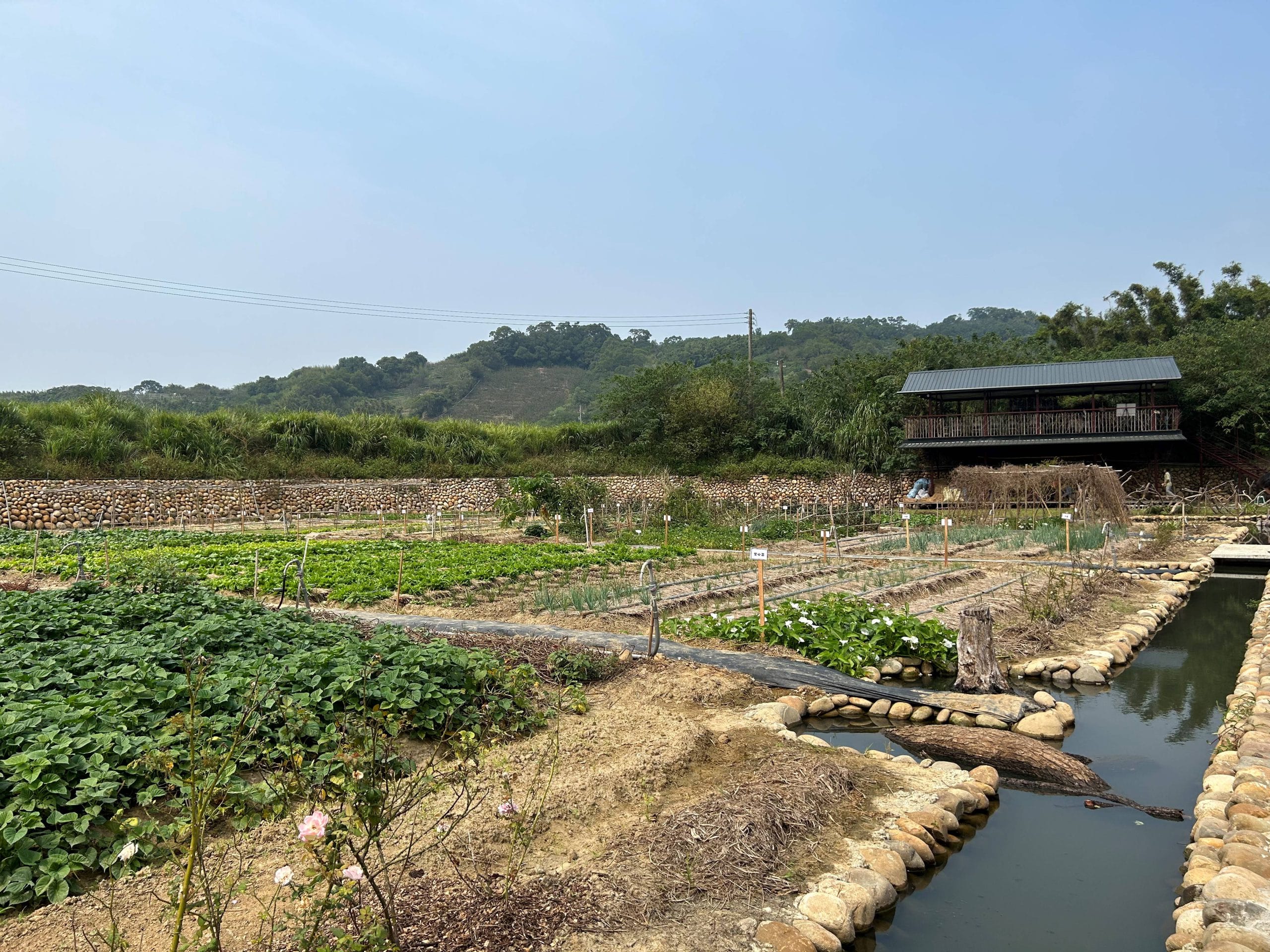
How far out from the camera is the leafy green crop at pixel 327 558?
480 inches

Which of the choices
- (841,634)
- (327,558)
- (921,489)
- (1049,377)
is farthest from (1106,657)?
(1049,377)

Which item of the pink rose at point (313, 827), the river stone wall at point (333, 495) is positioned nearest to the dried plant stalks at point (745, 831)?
the pink rose at point (313, 827)

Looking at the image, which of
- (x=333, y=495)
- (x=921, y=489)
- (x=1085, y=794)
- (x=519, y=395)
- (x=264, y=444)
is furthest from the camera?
(x=519, y=395)

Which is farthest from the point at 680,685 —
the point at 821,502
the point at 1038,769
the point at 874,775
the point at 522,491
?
the point at 821,502

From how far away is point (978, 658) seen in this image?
744cm

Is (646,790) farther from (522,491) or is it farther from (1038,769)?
(522,491)

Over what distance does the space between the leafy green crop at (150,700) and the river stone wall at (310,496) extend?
17.8m

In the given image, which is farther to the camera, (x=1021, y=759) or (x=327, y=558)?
(x=327, y=558)

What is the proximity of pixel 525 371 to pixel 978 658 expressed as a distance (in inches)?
2779

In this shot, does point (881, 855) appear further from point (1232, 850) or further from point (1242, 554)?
point (1242, 554)

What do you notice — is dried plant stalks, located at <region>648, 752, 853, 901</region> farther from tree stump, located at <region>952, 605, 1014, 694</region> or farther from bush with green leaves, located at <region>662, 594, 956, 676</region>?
bush with green leaves, located at <region>662, 594, 956, 676</region>

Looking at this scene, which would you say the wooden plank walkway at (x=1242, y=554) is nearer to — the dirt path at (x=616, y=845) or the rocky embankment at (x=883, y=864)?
the rocky embankment at (x=883, y=864)

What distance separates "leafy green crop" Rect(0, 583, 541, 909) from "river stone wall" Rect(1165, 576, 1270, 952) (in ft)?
11.9

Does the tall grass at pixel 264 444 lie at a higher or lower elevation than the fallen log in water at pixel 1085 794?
higher
